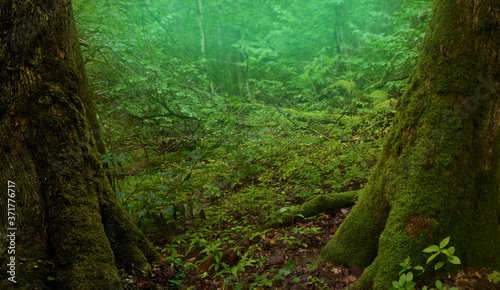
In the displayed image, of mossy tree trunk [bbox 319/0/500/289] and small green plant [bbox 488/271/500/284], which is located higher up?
mossy tree trunk [bbox 319/0/500/289]

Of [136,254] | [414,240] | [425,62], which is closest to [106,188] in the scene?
[136,254]

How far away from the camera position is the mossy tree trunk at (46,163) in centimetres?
230

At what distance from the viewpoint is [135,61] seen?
6875 mm

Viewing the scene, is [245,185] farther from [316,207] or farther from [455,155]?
[455,155]

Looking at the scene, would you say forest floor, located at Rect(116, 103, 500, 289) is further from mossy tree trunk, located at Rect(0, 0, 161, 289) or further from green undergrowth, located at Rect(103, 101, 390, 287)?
mossy tree trunk, located at Rect(0, 0, 161, 289)

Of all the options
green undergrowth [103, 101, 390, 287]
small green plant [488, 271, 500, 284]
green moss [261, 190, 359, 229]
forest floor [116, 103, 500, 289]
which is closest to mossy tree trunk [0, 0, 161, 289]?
forest floor [116, 103, 500, 289]

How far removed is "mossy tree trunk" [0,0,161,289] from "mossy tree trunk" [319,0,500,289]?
2517 millimetres

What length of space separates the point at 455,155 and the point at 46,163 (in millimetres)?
3472

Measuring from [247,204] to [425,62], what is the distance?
347 cm

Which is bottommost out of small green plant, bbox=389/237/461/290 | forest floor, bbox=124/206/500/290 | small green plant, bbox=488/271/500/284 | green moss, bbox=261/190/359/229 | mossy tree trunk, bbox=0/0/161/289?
forest floor, bbox=124/206/500/290

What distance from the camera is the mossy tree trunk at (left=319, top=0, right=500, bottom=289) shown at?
2092mm

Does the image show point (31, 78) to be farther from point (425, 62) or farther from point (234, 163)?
point (234, 163)

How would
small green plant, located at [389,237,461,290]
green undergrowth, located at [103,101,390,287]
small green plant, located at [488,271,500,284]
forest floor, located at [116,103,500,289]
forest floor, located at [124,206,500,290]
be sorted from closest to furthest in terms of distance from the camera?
small green plant, located at [389,237,461,290] < small green plant, located at [488,271,500,284] < forest floor, located at [124,206,500,290] < forest floor, located at [116,103,500,289] < green undergrowth, located at [103,101,390,287]

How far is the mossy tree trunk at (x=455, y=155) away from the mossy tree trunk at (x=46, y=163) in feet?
8.26
